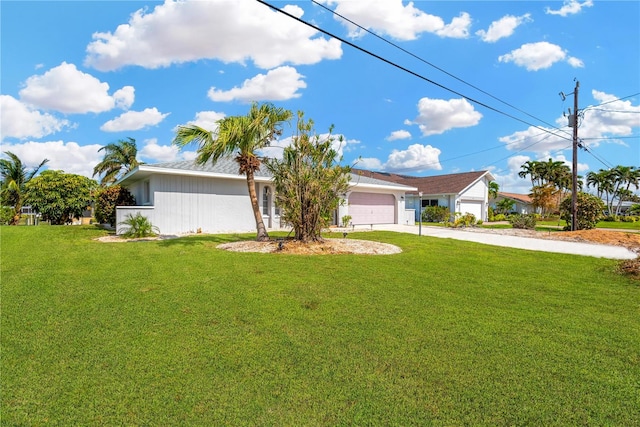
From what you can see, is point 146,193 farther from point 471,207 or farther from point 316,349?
point 471,207

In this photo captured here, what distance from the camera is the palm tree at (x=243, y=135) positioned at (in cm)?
1093

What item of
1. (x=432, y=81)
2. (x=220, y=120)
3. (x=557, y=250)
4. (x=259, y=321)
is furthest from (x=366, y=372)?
(x=557, y=250)

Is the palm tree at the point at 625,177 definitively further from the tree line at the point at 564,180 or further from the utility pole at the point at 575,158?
the utility pole at the point at 575,158

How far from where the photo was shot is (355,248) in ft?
34.0

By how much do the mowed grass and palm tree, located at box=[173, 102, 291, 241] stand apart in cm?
552

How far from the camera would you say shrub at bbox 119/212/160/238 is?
1305cm

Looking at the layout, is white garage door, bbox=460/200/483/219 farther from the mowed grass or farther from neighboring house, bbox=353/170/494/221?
the mowed grass

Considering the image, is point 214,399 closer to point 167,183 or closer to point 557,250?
point 557,250

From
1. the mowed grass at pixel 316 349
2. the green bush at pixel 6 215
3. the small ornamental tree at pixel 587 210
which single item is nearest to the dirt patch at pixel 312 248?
the mowed grass at pixel 316 349

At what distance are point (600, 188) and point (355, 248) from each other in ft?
195

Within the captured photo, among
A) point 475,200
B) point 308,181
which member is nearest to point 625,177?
point 475,200

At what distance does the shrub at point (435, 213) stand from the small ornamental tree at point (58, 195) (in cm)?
2611

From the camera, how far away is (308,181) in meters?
10.2

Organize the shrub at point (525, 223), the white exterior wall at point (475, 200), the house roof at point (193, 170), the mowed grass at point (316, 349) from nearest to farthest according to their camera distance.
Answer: the mowed grass at point (316, 349) < the house roof at point (193, 170) < the shrub at point (525, 223) < the white exterior wall at point (475, 200)
